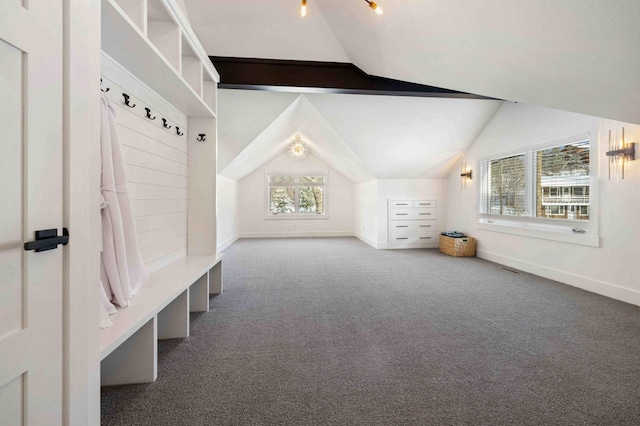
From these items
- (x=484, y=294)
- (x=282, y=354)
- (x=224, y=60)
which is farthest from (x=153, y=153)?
(x=484, y=294)

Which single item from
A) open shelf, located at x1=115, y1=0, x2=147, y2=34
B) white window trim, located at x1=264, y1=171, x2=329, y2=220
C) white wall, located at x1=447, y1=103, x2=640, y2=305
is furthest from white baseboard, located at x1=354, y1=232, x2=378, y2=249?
open shelf, located at x1=115, y1=0, x2=147, y2=34

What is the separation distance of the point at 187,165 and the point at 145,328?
1.75m

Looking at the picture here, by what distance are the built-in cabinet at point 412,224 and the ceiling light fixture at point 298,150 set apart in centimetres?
252

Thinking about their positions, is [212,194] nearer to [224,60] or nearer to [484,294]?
[224,60]

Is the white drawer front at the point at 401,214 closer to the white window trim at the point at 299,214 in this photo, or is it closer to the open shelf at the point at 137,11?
the white window trim at the point at 299,214

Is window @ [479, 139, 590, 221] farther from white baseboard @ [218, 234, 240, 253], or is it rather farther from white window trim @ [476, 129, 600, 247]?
white baseboard @ [218, 234, 240, 253]

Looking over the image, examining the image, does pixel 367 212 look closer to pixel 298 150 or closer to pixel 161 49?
pixel 298 150

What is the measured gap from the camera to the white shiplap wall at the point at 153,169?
1.89 metres

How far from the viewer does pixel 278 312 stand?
8.23 feet

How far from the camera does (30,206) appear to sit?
31.9 inches

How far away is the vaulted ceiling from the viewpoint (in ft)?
5.50

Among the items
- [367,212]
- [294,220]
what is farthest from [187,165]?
[294,220]

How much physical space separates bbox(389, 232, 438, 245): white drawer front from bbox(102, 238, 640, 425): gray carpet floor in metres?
2.71

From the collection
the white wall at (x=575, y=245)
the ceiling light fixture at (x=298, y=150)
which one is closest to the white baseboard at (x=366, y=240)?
the white wall at (x=575, y=245)
